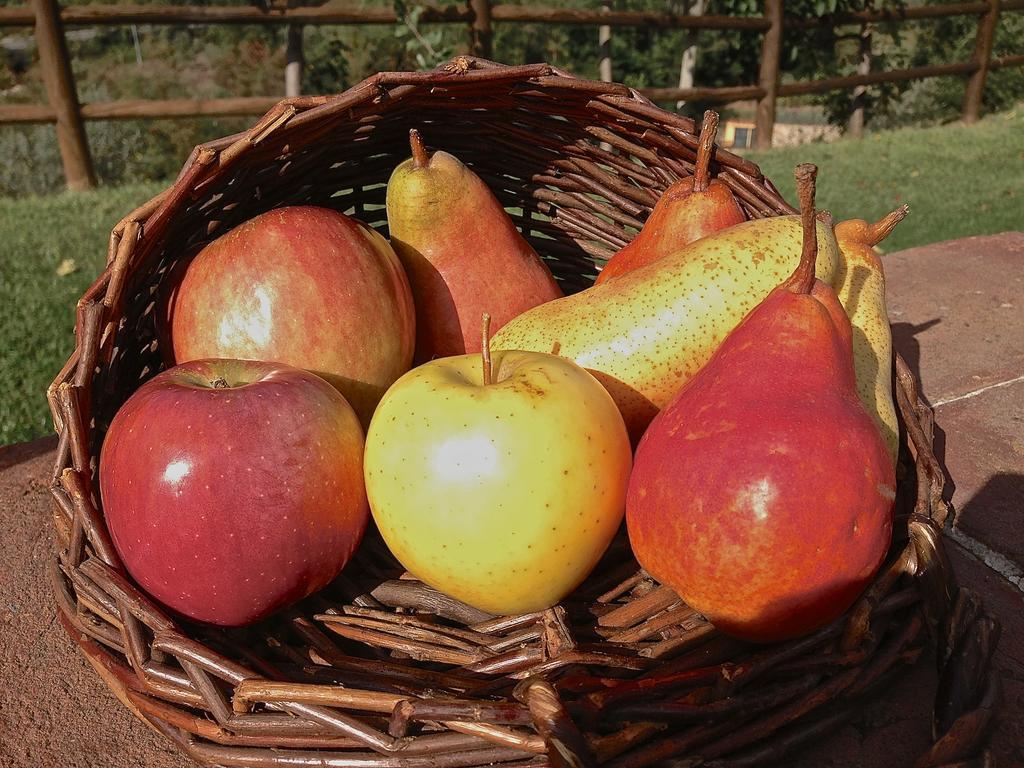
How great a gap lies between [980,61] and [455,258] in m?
8.48

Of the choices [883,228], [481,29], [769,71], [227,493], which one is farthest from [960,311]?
[769,71]

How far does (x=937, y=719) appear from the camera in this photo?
877 millimetres

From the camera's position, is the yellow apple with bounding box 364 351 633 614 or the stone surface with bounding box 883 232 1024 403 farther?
the stone surface with bounding box 883 232 1024 403

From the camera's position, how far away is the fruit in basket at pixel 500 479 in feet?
3.38

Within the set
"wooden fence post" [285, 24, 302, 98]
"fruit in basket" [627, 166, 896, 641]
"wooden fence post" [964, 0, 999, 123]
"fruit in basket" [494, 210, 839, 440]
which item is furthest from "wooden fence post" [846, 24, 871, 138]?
"fruit in basket" [627, 166, 896, 641]

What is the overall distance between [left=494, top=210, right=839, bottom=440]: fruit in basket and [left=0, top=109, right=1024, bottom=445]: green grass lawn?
1851 mm

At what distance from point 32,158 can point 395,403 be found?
27.6 feet

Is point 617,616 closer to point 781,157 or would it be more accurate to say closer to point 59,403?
point 59,403

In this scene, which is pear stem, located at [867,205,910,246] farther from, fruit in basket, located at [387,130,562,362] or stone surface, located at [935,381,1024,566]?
fruit in basket, located at [387,130,562,362]

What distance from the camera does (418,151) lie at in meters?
1.52

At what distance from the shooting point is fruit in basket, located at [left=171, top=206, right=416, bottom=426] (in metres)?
1.34

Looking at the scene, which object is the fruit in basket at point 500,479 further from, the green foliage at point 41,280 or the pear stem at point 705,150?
the green foliage at point 41,280

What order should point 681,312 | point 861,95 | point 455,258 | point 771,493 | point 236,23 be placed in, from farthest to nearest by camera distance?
point 861,95
point 236,23
point 455,258
point 681,312
point 771,493

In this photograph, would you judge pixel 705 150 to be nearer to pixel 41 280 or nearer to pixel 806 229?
pixel 806 229
